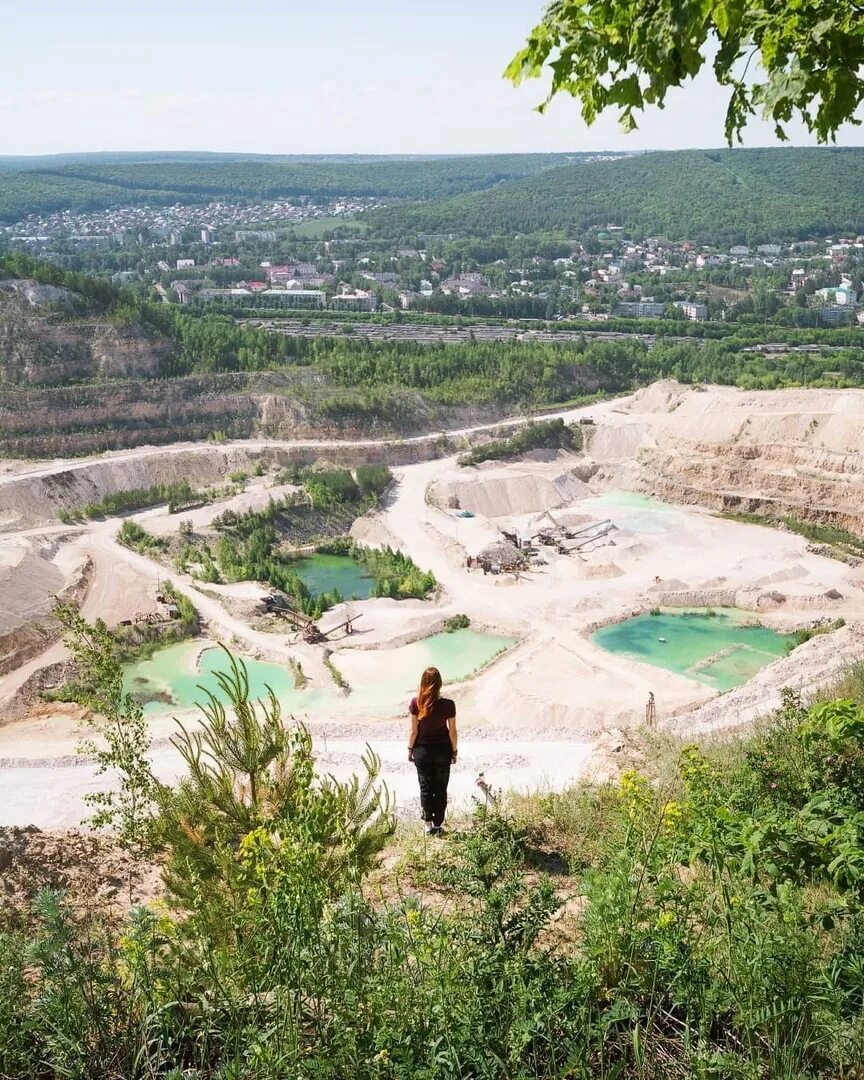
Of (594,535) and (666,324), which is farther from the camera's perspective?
(666,324)

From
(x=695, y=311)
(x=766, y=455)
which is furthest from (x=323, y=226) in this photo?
(x=766, y=455)

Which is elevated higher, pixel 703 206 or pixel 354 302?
pixel 703 206

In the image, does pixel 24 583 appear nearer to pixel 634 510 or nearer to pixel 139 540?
pixel 139 540

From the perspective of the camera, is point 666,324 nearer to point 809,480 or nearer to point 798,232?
point 809,480

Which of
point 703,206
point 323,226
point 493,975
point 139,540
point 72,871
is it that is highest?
point 703,206

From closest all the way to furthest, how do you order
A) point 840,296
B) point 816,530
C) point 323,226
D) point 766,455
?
point 816,530 → point 766,455 → point 840,296 → point 323,226

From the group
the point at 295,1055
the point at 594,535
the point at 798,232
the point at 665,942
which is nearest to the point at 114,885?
the point at 295,1055

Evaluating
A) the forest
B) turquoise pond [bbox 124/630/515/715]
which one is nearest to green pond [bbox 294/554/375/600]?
turquoise pond [bbox 124/630/515/715]
